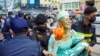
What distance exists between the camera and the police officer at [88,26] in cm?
568

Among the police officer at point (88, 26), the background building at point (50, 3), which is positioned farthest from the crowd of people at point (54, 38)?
the background building at point (50, 3)

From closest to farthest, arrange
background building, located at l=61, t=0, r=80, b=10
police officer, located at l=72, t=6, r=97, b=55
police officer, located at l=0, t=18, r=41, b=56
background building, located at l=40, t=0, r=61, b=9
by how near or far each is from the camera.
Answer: police officer, located at l=0, t=18, r=41, b=56, police officer, located at l=72, t=6, r=97, b=55, background building, located at l=61, t=0, r=80, b=10, background building, located at l=40, t=0, r=61, b=9

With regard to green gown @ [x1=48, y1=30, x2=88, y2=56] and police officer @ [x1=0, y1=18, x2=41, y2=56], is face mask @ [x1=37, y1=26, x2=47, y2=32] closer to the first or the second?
green gown @ [x1=48, y1=30, x2=88, y2=56]

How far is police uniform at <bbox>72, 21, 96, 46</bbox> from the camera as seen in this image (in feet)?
18.7

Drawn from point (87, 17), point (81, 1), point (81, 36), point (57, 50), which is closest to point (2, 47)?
point (57, 50)

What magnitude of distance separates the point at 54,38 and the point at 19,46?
1.09 m

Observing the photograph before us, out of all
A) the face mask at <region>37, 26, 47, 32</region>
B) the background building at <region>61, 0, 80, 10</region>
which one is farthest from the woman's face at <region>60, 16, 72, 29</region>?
the background building at <region>61, 0, 80, 10</region>

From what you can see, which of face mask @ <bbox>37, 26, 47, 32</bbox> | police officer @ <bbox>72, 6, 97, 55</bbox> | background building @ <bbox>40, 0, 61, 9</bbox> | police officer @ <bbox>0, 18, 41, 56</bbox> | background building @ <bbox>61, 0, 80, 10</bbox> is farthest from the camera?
background building @ <bbox>40, 0, 61, 9</bbox>

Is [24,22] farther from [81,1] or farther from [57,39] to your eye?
[81,1]

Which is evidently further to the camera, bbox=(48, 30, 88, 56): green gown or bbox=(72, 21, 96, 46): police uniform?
bbox=(72, 21, 96, 46): police uniform

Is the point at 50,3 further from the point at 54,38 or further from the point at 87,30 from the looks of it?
the point at 54,38

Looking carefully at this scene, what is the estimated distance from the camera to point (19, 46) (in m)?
4.14

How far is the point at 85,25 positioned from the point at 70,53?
35.7 inches

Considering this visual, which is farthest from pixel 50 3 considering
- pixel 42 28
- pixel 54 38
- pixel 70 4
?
pixel 54 38
